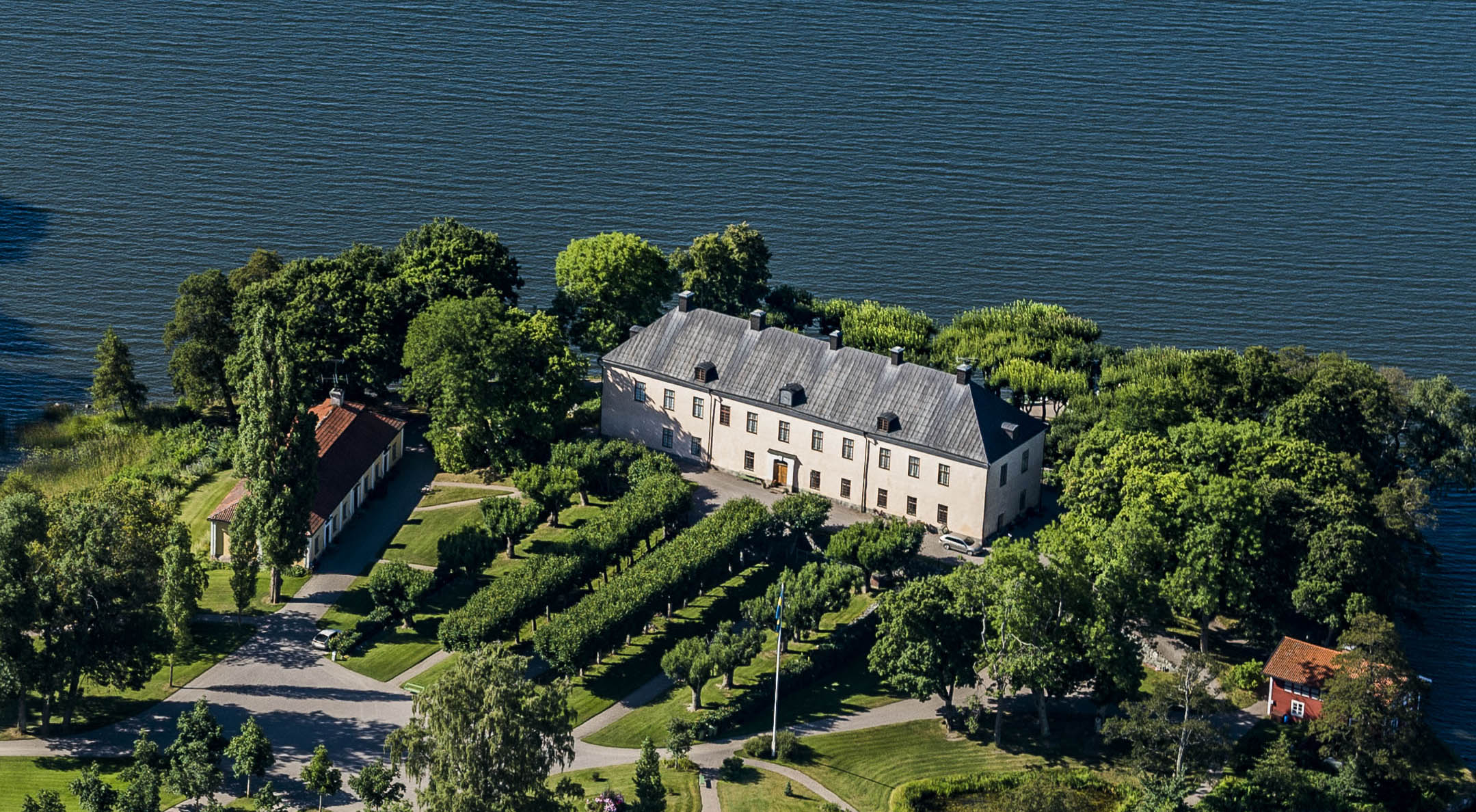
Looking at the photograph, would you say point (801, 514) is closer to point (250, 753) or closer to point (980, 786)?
point (980, 786)

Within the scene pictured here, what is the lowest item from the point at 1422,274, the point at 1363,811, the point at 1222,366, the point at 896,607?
the point at 1363,811

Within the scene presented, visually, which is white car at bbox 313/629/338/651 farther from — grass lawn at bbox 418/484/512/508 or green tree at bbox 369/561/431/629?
grass lawn at bbox 418/484/512/508

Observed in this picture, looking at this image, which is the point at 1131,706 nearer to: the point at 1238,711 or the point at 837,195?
the point at 1238,711

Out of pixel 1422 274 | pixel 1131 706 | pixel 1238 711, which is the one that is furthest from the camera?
pixel 1422 274

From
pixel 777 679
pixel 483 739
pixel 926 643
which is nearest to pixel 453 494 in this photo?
pixel 777 679

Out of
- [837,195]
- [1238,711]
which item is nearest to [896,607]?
[1238,711]

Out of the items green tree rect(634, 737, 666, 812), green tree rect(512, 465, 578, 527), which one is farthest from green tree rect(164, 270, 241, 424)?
green tree rect(634, 737, 666, 812)

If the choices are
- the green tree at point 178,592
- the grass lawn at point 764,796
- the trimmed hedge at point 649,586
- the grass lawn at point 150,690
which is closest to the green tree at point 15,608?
the grass lawn at point 150,690

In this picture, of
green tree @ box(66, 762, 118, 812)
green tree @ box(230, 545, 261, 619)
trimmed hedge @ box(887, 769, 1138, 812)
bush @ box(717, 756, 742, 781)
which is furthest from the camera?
green tree @ box(230, 545, 261, 619)
